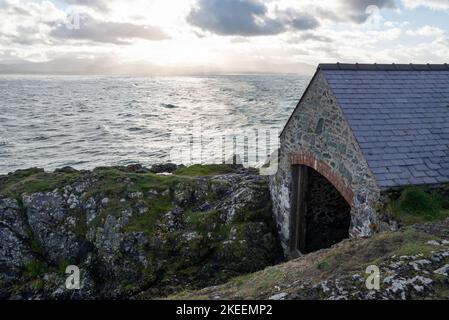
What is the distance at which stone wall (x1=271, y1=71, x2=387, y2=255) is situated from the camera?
985 centimetres

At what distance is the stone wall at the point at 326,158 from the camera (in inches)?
388

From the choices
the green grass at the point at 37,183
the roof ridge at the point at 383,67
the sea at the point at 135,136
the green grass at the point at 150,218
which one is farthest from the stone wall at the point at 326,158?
the sea at the point at 135,136

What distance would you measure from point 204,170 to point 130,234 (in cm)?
835

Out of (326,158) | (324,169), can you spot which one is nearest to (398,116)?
(326,158)

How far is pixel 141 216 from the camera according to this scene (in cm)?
1442

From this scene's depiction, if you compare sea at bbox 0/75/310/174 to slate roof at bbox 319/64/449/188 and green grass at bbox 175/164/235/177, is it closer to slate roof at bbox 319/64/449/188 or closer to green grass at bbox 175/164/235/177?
green grass at bbox 175/164/235/177

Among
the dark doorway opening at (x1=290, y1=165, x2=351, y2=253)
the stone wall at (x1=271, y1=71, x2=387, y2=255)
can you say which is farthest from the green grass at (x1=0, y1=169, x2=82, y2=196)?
the dark doorway opening at (x1=290, y1=165, x2=351, y2=253)

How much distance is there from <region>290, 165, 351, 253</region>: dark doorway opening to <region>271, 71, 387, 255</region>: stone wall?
0.28 m

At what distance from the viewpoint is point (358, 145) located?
32.4 ft

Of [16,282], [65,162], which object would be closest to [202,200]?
[16,282]

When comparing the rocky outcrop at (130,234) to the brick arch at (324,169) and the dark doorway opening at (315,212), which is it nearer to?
the dark doorway opening at (315,212)
